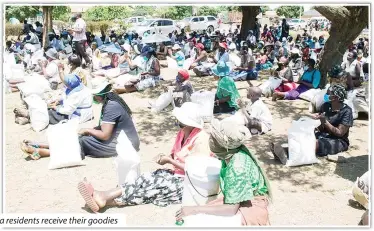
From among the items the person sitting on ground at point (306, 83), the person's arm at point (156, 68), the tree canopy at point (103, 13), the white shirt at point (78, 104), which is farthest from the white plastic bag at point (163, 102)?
the tree canopy at point (103, 13)

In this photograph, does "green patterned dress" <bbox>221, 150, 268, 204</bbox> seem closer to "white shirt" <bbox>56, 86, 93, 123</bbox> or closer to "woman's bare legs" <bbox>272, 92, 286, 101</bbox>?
"white shirt" <bbox>56, 86, 93, 123</bbox>

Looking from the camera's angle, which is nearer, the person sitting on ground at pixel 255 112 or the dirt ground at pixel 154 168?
the dirt ground at pixel 154 168

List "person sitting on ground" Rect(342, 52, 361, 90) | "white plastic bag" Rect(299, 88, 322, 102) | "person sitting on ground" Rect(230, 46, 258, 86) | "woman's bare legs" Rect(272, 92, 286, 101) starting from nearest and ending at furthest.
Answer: "person sitting on ground" Rect(342, 52, 361, 90), "white plastic bag" Rect(299, 88, 322, 102), "woman's bare legs" Rect(272, 92, 286, 101), "person sitting on ground" Rect(230, 46, 258, 86)

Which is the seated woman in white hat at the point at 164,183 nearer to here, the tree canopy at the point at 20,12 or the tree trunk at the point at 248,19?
the tree trunk at the point at 248,19

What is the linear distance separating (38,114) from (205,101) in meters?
2.65

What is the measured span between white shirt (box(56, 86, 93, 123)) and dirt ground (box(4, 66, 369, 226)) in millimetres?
304

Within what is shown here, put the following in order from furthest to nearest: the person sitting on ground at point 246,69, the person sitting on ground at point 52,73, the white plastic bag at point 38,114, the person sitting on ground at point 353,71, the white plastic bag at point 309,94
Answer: the person sitting on ground at point 246,69
the person sitting on ground at point 52,73
the white plastic bag at point 309,94
the person sitting on ground at point 353,71
the white plastic bag at point 38,114

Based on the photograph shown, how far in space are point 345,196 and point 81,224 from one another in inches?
104

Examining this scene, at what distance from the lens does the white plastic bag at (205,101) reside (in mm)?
6402

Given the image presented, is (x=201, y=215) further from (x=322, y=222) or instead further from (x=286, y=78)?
(x=286, y=78)

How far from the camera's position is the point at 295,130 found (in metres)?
4.54

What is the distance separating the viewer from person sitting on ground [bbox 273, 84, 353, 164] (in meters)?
4.60

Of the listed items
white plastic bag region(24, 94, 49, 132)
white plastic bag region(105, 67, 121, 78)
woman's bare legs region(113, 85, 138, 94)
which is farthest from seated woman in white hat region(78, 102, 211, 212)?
white plastic bag region(105, 67, 121, 78)

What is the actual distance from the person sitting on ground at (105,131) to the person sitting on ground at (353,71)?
13.6 ft
